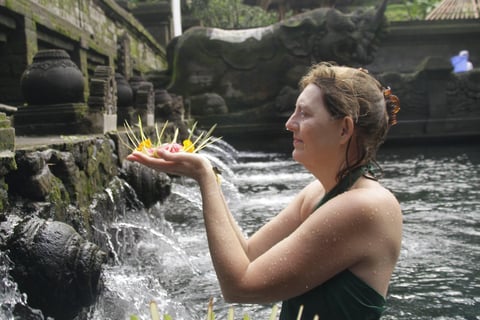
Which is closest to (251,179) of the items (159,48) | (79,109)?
(79,109)

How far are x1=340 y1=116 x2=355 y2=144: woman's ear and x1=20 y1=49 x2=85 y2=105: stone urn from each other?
191 inches

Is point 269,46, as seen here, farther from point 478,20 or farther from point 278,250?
point 278,250

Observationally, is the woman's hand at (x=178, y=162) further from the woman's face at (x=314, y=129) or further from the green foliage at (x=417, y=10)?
the green foliage at (x=417, y=10)

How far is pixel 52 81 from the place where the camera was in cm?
564

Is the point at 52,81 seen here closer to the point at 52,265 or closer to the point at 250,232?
the point at 250,232

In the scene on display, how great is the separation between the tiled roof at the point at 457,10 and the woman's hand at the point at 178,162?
20068 mm

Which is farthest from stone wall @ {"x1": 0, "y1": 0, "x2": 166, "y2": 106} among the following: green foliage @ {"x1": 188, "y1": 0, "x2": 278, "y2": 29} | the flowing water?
green foliage @ {"x1": 188, "y1": 0, "x2": 278, "y2": 29}

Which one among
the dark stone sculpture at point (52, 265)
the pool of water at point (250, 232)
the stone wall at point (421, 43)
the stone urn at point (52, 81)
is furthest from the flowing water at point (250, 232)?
the stone wall at point (421, 43)

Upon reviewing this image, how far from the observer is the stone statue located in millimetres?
15688

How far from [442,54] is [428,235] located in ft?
46.7

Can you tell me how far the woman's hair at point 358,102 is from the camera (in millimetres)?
1372

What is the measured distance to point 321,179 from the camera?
152 centimetres

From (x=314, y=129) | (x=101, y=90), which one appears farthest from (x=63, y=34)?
(x=314, y=129)

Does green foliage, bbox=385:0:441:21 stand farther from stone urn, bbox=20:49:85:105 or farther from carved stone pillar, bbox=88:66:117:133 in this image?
stone urn, bbox=20:49:85:105
